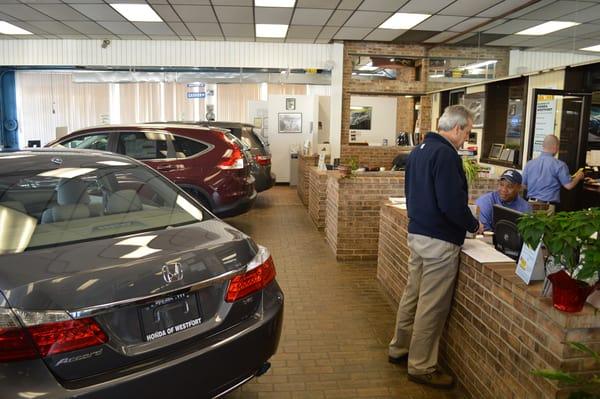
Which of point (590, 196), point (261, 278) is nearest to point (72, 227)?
point (261, 278)

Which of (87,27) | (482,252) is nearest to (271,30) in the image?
(87,27)

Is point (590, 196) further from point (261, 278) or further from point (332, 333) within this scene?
point (261, 278)

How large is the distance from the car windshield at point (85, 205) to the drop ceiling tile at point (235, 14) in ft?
20.6

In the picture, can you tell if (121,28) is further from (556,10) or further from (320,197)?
(556,10)

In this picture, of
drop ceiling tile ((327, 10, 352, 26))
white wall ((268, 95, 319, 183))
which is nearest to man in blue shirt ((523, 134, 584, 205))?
drop ceiling tile ((327, 10, 352, 26))

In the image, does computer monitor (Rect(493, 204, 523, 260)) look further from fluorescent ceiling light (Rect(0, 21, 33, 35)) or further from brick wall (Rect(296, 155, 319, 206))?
fluorescent ceiling light (Rect(0, 21, 33, 35))

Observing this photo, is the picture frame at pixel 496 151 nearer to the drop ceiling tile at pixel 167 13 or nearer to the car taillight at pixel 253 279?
the drop ceiling tile at pixel 167 13

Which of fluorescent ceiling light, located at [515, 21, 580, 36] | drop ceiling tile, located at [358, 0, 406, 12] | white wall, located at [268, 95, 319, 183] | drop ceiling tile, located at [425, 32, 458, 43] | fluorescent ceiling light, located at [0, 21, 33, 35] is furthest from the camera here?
white wall, located at [268, 95, 319, 183]

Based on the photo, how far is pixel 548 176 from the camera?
628 cm

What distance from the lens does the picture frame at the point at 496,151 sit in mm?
9117

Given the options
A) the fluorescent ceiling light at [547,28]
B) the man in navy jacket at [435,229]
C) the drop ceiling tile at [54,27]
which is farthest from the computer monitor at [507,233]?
the drop ceiling tile at [54,27]

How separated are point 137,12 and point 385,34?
5042 mm

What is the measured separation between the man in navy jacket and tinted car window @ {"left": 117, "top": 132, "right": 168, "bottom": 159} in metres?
4.40

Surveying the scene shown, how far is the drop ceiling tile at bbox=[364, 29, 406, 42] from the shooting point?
32.3 feet
